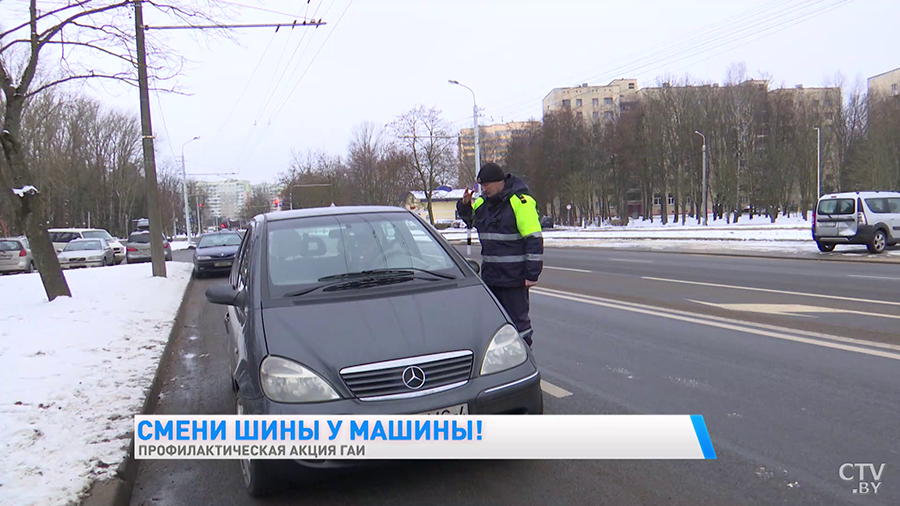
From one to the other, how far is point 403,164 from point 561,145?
19.3 meters

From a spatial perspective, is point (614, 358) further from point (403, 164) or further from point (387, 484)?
point (403, 164)

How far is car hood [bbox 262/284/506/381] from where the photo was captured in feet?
10.5

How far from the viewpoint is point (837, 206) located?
60.3 feet

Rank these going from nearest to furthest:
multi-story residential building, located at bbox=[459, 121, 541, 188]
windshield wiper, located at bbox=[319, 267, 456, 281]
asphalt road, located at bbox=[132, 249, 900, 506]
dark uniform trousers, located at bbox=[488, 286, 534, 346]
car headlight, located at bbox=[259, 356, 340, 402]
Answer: car headlight, located at bbox=[259, 356, 340, 402], asphalt road, located at bbox=[132, 249, 900, 506], windshield wiper, located at bbox=[319, 267, 456, 281], dark uniform trousers, located at bbox=[488, 286, 534, 346], multi-story residential building, located at bbox=[459, 121, 541, 188]

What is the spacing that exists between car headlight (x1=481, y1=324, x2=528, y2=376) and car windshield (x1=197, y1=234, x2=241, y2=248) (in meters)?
17.0

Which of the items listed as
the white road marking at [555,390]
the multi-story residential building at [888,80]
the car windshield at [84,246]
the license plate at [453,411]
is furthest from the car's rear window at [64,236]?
the multi-story residential building at [888,80]

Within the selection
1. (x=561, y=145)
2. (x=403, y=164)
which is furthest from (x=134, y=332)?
(x=561, y=145)

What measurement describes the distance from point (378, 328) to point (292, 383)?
1.82 ft

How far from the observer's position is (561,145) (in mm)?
64000

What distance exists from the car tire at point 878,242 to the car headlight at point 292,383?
65.5ft

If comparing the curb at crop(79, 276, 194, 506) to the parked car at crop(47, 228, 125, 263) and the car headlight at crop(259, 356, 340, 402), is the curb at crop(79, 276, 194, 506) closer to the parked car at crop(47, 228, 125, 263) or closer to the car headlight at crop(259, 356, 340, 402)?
the car headlight at crop(259, 356, 340, 402)

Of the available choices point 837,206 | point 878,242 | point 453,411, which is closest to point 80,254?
point 453,411

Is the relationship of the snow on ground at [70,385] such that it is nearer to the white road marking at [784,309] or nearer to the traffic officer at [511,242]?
the traffic officer at [511,242]

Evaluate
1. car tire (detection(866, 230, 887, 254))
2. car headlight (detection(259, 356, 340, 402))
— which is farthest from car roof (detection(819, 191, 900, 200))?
car headlight (detection(259, 356, 340, 402))
